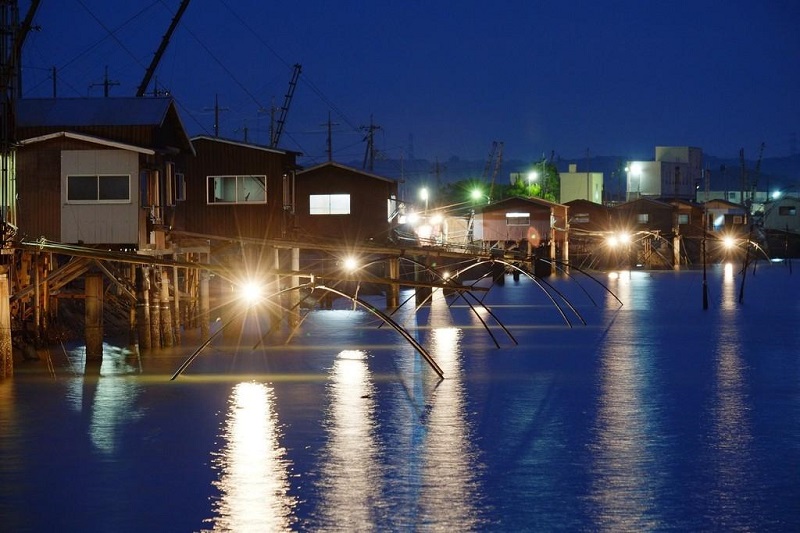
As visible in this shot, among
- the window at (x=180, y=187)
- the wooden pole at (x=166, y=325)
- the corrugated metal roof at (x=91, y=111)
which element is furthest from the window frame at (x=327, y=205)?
the wooden pole at (x=166, y=325)

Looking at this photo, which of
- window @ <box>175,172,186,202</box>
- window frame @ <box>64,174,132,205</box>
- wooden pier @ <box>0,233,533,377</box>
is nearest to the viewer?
wooden pier @ <box>0,233,533,377</box>

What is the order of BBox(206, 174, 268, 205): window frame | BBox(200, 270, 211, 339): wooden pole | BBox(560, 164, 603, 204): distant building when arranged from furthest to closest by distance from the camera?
BBox(560, 164, 603, 204): distant building < BBox(206, 174, 268, 205): window frame < BBox(200, 270, 211, 339): wooden pole

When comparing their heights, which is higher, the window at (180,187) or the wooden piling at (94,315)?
the window at (180,187)

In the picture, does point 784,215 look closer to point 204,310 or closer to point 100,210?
point 204,310

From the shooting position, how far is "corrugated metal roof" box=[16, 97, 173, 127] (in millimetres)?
30594

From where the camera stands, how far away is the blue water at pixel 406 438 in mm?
15234

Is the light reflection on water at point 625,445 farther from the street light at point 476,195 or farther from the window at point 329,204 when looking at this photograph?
the street light at point 476,195

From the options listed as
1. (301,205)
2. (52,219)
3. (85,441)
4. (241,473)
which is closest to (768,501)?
(241,473)

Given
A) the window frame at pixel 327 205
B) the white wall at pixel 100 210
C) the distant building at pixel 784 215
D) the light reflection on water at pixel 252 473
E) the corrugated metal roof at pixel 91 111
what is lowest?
the light reflection on water at pixel 252 473

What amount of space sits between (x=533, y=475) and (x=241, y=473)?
159 inches

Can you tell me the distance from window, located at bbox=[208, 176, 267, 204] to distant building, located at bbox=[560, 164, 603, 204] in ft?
289

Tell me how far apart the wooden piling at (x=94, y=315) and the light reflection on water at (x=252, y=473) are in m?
5.09

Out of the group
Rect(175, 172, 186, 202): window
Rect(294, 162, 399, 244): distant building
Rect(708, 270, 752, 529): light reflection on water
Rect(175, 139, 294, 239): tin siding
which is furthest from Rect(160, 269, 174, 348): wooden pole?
Rect(294, 162, 399, 244): distant building

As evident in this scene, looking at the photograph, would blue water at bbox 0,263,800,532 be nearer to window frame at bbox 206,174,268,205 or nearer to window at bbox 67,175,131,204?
window at bbox 67,175,131,204
